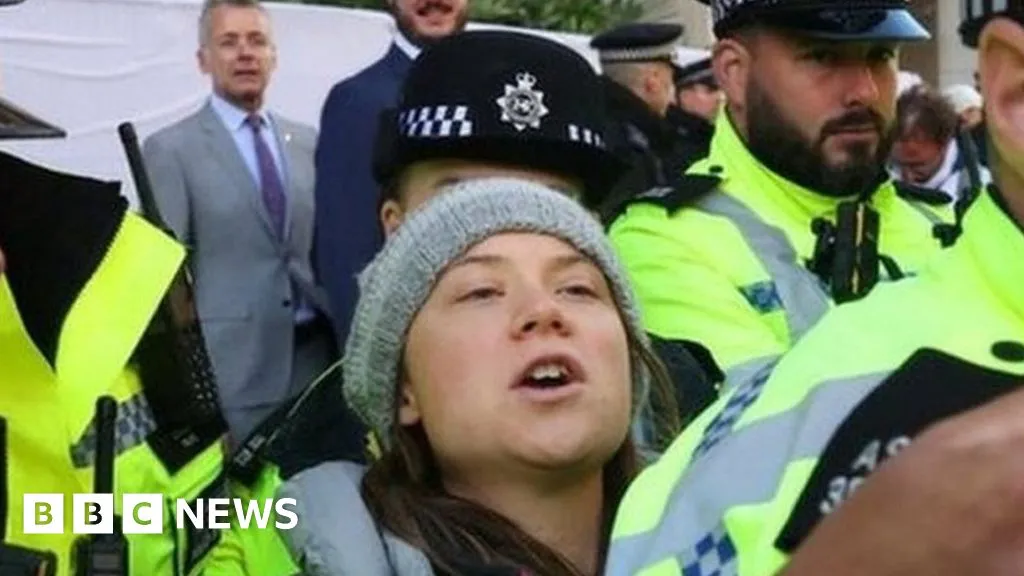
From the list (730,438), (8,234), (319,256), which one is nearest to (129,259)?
(8,234)

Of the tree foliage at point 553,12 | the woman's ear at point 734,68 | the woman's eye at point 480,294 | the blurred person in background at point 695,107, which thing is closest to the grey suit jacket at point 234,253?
the blurred person in background at point 695,107

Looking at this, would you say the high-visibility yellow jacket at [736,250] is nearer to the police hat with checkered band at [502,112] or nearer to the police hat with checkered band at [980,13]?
the police hat with checkered band at [502,112]

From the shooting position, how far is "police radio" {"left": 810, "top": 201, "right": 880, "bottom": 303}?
3.61 m

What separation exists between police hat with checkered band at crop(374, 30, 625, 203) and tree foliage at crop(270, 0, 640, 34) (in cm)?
783

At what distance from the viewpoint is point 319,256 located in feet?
18.3

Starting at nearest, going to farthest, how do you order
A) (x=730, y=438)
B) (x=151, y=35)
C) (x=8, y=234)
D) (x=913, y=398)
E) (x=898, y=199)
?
(x=913, y=398) → (x=730, y=438) → (x=8, y=234) → (x=898, y=199) → (x=151, y=35)

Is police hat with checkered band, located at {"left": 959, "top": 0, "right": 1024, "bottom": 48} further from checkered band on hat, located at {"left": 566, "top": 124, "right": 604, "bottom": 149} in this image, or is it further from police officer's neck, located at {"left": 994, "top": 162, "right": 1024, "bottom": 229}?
checkered band on hat, located at {"left": 566, "top": 124, "right": 604, "bottom": 149}

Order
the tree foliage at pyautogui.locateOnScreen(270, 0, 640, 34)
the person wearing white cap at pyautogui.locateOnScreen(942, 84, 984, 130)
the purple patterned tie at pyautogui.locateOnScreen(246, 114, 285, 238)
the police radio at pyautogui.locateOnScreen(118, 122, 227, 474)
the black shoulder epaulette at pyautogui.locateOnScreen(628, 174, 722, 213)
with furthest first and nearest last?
the tree foliage at pyautogui.locateOnScreen(270, 0, 640, 34) < the person wearing white cap at pyautogui.locateOnScreen(942, 84, 984, 130) < the purple patterned tie at pyautogui.locateOnScreen(246, 114, 285, 238) < the black shoulder epaulette at pyautogui.locateOnScreen(628, 174, 722, 213) < the police radio at pyautogui.locateOnScreen(118, 122, 227, 474)

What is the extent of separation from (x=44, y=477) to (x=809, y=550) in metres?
1.76

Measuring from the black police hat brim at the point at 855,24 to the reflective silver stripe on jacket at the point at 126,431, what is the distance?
4.58 ft

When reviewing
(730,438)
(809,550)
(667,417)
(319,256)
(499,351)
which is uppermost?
(809,550)

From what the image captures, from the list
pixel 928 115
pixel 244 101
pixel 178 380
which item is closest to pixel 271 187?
pixel 244 101

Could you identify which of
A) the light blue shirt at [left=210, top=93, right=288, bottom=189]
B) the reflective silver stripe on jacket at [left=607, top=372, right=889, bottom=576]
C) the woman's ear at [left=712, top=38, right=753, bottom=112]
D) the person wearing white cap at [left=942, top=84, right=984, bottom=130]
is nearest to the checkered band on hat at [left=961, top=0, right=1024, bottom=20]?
the reflective silver stripe on jacket at [left=607, top=372, right=889, bottom=576]

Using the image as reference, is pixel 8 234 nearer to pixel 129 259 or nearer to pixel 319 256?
pixel 129 259
